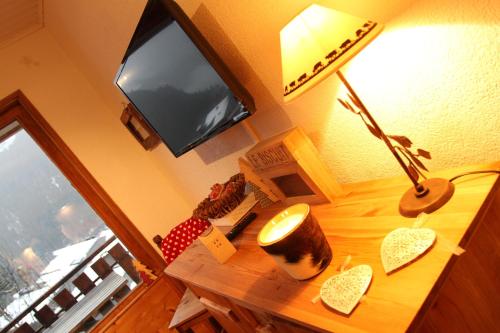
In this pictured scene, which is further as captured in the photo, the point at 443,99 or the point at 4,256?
the point at 4,256

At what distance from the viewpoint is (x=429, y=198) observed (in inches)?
33.2

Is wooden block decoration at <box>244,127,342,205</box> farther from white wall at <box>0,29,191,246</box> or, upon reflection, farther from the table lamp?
white wall at <box>0,29,191,246</box>

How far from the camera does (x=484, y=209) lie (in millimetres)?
747

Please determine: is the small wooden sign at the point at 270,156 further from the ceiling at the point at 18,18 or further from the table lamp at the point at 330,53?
the ceiling at the point at 18,18

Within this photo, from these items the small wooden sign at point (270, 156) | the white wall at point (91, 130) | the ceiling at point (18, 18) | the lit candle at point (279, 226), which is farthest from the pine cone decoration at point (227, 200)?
the ceiling at point (18, 18)

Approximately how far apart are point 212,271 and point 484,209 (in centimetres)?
87

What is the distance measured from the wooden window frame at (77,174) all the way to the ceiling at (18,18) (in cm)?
35

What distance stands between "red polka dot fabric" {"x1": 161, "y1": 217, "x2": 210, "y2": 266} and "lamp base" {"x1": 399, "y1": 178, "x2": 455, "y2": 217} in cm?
165

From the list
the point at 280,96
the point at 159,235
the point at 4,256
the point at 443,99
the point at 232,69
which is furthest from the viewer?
the point at 159,235

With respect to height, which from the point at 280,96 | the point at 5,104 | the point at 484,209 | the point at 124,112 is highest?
the point at 5,104

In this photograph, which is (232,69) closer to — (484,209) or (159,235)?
(484,209)

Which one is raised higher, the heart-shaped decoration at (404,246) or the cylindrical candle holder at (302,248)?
the cylindrical candle holder at (302,248)

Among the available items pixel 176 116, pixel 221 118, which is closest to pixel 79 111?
pixel 176 116

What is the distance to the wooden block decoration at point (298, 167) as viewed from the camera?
116 cm
